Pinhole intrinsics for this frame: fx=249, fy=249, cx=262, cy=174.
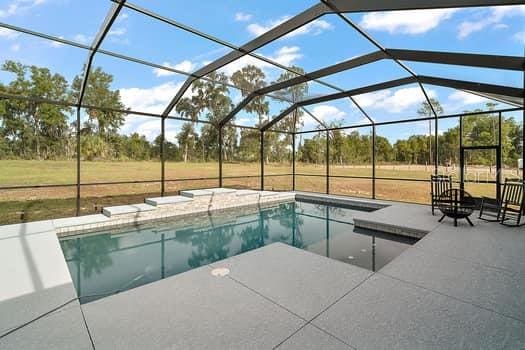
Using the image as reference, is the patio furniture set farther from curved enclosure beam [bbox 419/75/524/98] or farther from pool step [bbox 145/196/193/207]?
pool step [bbox 145/196/193/207]

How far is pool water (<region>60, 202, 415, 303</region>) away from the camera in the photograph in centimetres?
364

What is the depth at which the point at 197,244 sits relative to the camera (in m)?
4.96

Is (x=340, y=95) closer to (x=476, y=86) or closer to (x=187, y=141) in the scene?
(x=476, y=86)

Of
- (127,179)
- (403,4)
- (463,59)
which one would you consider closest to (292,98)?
(463,59)

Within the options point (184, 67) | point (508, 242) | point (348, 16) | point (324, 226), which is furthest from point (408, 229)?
point (184, 67)

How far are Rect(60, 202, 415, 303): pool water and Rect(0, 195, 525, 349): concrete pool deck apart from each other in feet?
2.02

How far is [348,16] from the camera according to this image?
365 centimetres

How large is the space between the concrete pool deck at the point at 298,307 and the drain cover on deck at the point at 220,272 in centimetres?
7

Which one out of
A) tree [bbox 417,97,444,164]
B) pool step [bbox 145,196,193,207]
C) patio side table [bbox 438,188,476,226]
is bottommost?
pool step [bbox 145,196,193,207]

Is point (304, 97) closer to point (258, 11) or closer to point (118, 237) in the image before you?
point (258, 11)

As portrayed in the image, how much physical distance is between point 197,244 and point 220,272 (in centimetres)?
220

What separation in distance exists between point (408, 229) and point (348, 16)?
12.8ft

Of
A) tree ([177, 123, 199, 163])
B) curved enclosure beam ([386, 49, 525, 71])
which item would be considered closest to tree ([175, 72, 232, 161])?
tree ([177, 123, 199, 163])

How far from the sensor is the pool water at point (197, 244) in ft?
11.9
